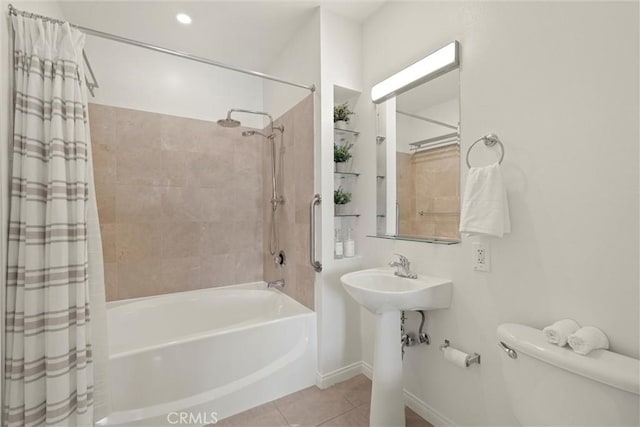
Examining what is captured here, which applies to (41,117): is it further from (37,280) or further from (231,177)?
(231,177)

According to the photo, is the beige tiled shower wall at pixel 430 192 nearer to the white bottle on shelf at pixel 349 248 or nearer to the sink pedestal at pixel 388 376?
the white bottle on shelf at pixel 349 248

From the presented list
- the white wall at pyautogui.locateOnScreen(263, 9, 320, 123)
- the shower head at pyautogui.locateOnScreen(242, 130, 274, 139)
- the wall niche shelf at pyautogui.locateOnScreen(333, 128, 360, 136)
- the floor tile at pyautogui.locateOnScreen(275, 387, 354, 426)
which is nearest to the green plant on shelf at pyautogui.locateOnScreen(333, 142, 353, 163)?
the wall niche shelf at pyautogui.locateOnScreen(333, 128, 360, 136)

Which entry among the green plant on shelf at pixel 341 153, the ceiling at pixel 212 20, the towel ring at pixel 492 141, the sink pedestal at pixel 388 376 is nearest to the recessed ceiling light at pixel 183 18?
the ceiling at pixel 212 20

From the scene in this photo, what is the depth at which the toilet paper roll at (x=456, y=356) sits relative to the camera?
1.39 meters

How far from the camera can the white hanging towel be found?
123 cm

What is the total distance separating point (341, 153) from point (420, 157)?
61 centimetres

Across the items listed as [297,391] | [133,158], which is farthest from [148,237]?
[297,391]

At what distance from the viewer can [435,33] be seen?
1.62 m

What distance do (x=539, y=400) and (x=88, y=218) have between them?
2019mm

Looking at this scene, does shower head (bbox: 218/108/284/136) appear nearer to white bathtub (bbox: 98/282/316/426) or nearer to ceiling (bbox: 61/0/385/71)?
ceiling (bbox: 61/0/385/71)

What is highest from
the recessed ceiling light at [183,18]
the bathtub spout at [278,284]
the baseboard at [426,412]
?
the recessed ceiling light at [183,18]

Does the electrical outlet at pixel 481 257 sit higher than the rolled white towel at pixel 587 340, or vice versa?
the electrical outlet at pixel 481 257

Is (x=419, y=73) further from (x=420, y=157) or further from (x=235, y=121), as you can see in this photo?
(x=235, y=121)

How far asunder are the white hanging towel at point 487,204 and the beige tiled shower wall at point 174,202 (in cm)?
210
